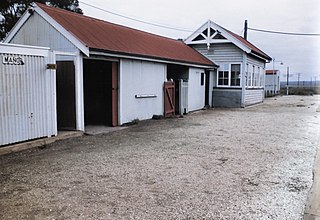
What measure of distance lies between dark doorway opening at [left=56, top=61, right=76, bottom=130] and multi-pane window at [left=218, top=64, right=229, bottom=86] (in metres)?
12.5

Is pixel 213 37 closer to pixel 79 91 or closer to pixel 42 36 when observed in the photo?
pixel 42 36

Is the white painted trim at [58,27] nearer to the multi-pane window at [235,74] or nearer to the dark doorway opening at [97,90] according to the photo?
the dark doorway opening at [97,90]

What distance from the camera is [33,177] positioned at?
17.5ft

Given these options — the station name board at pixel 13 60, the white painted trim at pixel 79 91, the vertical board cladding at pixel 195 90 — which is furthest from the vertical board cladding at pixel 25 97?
the vertical board cladding at pixel 195 90

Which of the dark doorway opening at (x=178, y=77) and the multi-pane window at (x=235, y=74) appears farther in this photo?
the multi-pane window at (x=235, y=74)

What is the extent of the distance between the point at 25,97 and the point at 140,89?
5.52 metres

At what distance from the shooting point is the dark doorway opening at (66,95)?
9.71m

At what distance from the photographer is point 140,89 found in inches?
496

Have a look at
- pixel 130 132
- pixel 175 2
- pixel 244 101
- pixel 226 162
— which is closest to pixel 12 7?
pixel 175 2

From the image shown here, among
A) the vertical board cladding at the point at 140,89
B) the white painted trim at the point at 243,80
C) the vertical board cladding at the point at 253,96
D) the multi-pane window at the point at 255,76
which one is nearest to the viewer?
the vertical board cladding at the point at 140,89

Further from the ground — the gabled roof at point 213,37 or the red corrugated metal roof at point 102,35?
the gabled roof at point 213,37

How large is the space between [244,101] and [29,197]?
17360 millimetres

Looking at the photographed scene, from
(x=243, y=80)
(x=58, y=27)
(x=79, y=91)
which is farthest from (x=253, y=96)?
(x=58, y=27)

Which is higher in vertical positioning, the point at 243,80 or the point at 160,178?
the point at 243,80
